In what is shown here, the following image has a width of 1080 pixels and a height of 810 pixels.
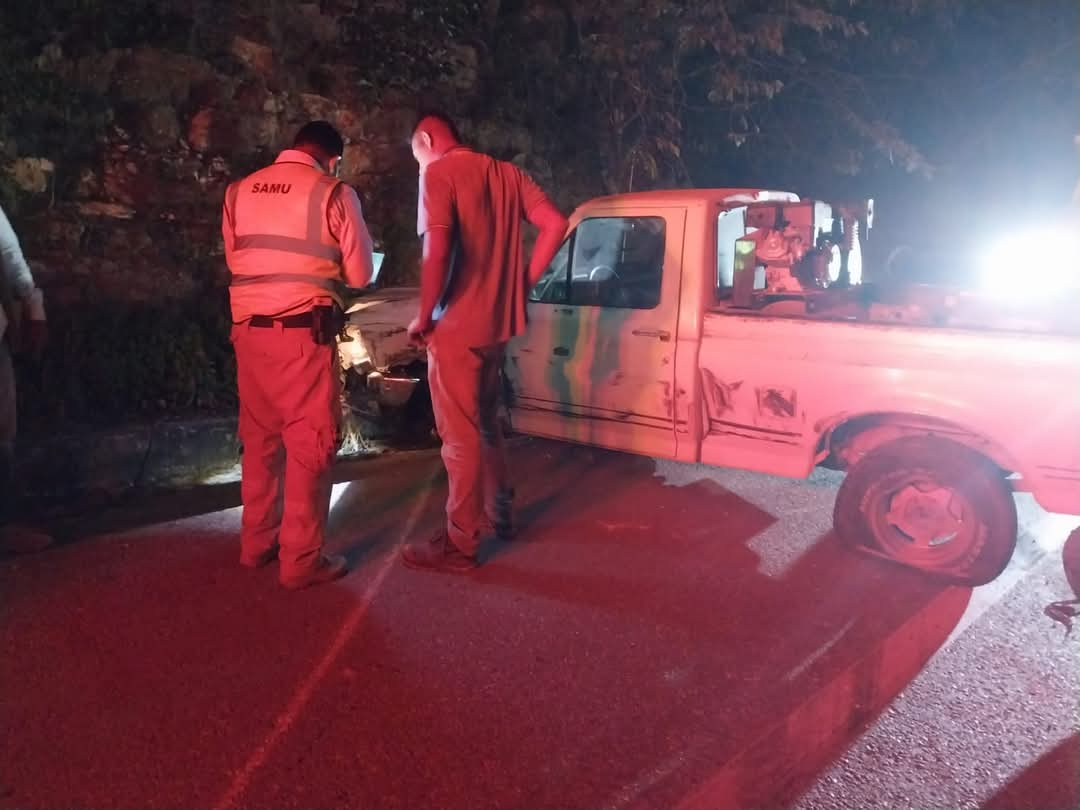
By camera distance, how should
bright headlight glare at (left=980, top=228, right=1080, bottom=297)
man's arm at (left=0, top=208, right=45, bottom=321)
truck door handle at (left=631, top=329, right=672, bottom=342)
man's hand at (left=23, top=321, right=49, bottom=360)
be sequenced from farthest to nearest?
truck door handle at (left=631, top=329, right=672, bottom=342) → bright headlight glare at (left=980, top=228, right=1080, bottom=297) → man's hand at (left=23, top=321, right=49, bottom=360) → man's arm at (left=0, top=208, right=45, bottom=321)

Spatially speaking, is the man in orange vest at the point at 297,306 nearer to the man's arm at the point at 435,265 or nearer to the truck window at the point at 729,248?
the man's arm at the point at 435,265

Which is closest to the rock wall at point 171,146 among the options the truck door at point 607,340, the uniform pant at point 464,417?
the truck door at point 607,340

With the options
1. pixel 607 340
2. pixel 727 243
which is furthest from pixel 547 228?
pixel 727 243

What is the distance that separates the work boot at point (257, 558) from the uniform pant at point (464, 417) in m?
0.85

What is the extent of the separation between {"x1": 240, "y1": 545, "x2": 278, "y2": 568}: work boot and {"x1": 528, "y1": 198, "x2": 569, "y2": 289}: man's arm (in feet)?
5.91

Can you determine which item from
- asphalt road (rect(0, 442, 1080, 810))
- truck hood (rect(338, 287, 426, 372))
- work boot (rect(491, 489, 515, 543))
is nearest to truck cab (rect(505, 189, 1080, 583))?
asphalt road (rect(0, 442, 1080, 810))

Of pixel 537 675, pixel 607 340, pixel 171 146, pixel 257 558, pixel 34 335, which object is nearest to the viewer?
pixel 537 675

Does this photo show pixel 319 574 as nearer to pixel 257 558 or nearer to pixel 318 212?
pixel 257 558

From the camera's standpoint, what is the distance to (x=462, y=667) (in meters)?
3.38

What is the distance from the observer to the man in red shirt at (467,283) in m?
3.84

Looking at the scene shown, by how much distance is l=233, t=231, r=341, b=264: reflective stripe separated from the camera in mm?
3699

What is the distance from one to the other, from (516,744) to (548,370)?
2.88m

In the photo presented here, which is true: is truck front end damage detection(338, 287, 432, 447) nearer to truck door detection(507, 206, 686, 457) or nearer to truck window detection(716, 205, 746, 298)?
truck door detection(507, 206, 686, 457)

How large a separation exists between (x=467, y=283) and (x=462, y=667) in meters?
1.63
